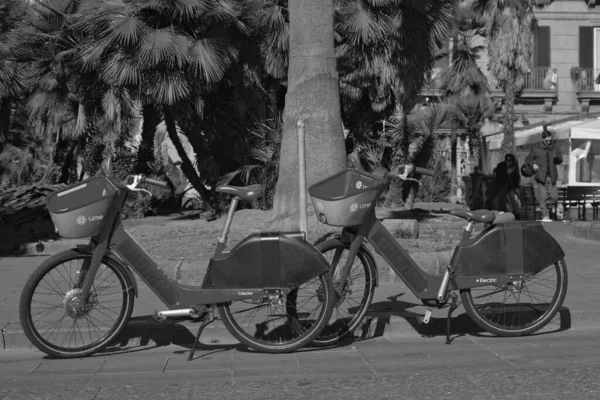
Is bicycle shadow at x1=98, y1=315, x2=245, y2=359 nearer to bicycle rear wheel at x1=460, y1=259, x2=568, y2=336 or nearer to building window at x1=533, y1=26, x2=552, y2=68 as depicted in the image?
bicycle rear wheel at x1=460, y1=259, x2=568, y2=336

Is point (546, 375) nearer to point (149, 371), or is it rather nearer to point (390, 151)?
point (149, 371)

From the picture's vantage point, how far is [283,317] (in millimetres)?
6680

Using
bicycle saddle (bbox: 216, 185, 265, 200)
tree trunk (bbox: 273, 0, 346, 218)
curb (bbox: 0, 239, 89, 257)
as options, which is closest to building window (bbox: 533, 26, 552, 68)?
tree trunk (bbox: 273, 0, 346, 218)

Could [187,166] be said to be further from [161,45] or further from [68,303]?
[68,303]

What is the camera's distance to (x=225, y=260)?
6398 millimetres

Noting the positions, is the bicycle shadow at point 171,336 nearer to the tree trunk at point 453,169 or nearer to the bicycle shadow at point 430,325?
the bicycle shadow at point 430,325

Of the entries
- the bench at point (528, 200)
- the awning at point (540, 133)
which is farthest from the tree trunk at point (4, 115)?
the awning at point (540, 133)

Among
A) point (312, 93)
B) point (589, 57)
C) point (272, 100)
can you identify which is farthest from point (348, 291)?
point (589, 57)

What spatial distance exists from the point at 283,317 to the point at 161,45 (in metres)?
9.15

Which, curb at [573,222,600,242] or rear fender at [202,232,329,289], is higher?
rear fender at [202,232,329,289]

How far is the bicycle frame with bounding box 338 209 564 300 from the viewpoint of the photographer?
662cm

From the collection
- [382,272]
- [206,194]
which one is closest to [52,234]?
[206,194]

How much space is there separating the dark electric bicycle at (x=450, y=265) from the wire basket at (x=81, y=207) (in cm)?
148

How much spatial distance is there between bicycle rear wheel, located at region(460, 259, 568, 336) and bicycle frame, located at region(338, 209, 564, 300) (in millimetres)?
96
